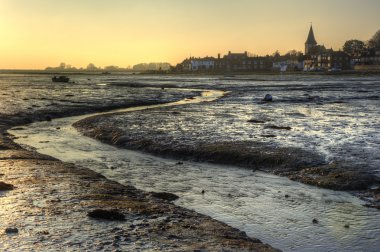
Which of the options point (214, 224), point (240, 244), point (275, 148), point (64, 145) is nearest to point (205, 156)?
point (275, 148)

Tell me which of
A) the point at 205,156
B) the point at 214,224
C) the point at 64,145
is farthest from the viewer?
the point at 64,145

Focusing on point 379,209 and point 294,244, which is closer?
point 294,244

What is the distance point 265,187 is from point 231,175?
1.64 metres

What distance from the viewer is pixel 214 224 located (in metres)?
7.97

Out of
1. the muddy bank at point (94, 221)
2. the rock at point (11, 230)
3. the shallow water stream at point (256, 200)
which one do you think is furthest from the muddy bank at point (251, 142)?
the rock at point (11, 230)

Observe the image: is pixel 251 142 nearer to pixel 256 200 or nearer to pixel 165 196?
pixel 256 200

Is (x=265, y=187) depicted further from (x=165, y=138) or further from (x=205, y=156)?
(x=165, y=138)

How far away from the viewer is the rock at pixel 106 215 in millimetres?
7914

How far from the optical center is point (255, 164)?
550 inches

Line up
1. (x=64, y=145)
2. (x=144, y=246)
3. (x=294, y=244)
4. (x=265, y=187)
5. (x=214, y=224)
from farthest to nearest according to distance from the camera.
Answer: (x=64, y=145) < (x=265, y=187) < (x=214, y=224) < (x=294, y=244) < (x=144, y=246)

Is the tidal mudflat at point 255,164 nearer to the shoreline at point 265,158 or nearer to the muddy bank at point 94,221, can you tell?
the shoreline at point 265,158

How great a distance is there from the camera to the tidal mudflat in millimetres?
8287

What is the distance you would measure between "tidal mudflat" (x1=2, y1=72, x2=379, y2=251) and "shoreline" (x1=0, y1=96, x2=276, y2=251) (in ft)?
2.14

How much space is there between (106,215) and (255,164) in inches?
278
